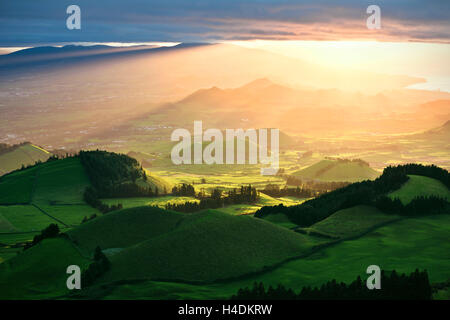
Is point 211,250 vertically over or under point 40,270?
over

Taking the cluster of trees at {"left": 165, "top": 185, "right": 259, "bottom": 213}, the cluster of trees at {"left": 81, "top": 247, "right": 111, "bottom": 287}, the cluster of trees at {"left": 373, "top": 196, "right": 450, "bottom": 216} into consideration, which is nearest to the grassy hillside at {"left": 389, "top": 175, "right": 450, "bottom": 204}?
the cluster of trees at {"left": 373, "top": 196, "right": 450, "bottom": 216}

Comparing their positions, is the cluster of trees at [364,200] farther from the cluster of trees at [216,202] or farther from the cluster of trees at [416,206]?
the cluster of trees at [216,202]

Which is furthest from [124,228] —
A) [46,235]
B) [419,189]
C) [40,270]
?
[419,189]

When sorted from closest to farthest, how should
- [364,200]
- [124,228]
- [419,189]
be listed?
[124,228]
[364,200]
[419,189]

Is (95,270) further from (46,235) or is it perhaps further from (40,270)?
(46,235)

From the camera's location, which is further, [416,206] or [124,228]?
[124,228]
